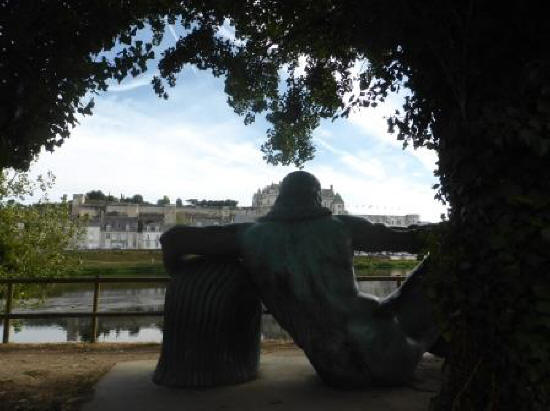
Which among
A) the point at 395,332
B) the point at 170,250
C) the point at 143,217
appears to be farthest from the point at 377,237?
the point at 143,217

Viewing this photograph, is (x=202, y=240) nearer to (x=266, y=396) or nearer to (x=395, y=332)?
(x=266, y=396)

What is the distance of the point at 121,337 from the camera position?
14.5 m

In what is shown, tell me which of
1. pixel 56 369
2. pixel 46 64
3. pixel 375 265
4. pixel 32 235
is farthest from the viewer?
pixel 375 265

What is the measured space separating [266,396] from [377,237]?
1640 mm

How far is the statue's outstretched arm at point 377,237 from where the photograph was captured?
4.61 metres

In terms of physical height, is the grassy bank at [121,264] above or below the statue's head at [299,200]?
below

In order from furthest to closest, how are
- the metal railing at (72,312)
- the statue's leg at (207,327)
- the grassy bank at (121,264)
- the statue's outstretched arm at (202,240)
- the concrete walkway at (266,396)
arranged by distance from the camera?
the grassy bank at (121,264)
the metal railing at (72,312)
the statue's outstretched arm at (202,240)
the statue's leg at (207,327)
the concrete walkway at (266,396)

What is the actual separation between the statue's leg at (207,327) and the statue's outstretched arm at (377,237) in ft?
3.43

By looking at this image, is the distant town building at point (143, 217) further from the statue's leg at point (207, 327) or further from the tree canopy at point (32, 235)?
the statue's leg at point (207, 327)

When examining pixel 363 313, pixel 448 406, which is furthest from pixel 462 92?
pixel 363 313

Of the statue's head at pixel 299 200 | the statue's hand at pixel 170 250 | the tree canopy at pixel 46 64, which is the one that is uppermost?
the tree canopy at pixel 46 64

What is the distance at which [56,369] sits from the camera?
6.16 meters

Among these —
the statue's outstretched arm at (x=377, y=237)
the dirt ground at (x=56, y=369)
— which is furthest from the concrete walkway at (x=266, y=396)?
the statue's outstretched arm at (x=377, y=237)

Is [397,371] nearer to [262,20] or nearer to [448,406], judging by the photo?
[448,406]
